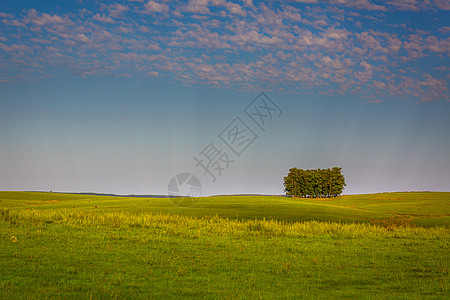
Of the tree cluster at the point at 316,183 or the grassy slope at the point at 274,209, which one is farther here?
the tree cluster at the point at 316,183

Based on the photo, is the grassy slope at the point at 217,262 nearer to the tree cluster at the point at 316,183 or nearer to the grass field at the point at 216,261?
the grass field at the point at 216,261

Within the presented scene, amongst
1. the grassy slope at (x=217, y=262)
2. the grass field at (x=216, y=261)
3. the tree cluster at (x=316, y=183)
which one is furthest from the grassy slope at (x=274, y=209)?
the tree cluster at (x=316, y=183)

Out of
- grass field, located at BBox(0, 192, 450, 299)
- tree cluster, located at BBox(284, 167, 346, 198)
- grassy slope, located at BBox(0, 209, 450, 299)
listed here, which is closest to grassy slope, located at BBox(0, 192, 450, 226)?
grass field, located at BBox(0, 192, 450, 299)

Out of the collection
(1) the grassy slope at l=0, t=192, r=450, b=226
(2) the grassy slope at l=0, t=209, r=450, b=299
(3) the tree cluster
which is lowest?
(2) the grassy slope at l=0, t=209, r=450, b=299

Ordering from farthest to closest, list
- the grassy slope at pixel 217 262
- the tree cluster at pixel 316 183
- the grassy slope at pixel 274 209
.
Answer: the tree cluster at pixel 316 183 → the grassy slope at pixel 274 209 → the grassy slope at pixel 217 262

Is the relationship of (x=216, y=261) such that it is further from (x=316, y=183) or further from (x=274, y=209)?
(x=316, y=183)

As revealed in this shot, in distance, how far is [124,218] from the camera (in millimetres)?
29125

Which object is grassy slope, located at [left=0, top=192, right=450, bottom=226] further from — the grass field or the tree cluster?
the tree cluster

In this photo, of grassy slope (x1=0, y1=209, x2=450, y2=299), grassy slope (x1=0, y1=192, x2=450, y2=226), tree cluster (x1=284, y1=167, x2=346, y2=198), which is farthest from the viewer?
tree cluster (x1=284, y1=167, x2=346, y2=198)

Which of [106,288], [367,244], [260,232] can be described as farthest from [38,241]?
[367,244]

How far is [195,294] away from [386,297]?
5144mm

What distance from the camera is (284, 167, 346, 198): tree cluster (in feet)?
362

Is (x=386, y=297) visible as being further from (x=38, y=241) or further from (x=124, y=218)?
(x=124, y=218)

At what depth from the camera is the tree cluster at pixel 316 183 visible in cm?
11031
